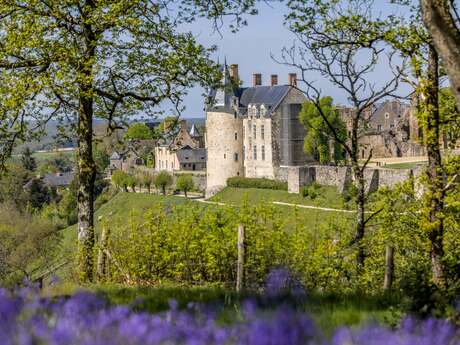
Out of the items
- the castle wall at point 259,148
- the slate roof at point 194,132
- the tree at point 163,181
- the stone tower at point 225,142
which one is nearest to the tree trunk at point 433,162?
the castle wall at point 259,148

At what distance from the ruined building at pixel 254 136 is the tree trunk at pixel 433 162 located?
68682 mm

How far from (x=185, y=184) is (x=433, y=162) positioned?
251 ft

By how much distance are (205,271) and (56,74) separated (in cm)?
398

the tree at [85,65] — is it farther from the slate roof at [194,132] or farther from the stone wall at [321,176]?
the slate roof at [194,132]

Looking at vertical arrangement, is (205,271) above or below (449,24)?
below

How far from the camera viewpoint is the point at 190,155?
353 ft

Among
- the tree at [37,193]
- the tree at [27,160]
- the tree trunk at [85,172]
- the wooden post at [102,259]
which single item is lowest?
the tree at [37,193]

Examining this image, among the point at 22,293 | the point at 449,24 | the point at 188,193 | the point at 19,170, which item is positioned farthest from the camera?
the point at 188,193

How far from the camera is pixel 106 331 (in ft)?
6.95

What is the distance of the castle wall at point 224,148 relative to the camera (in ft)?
267

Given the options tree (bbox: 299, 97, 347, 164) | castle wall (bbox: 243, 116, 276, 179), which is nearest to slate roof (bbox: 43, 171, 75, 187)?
castle wall (bbox: 243, 116, 276, 179)

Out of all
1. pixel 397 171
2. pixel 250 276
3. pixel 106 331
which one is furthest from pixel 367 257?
pixel 397 171

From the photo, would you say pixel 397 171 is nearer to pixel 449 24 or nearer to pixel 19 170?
pixel 19 170

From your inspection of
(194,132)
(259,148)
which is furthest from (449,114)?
(194,132)
